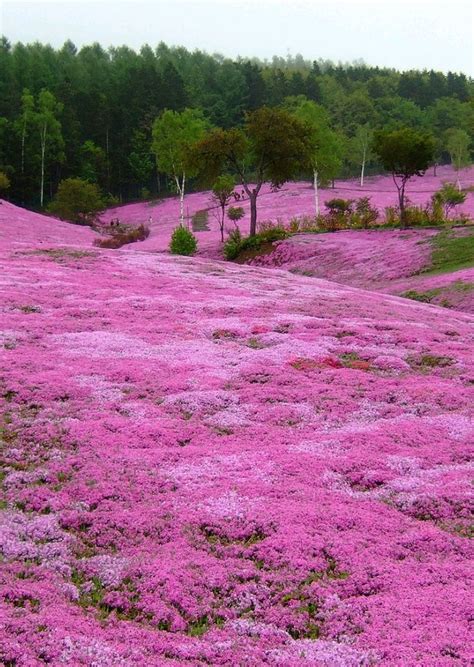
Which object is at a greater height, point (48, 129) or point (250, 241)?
point (48, 129)

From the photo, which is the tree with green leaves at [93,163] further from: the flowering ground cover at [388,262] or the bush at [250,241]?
the flowering ground cover at [388,262]

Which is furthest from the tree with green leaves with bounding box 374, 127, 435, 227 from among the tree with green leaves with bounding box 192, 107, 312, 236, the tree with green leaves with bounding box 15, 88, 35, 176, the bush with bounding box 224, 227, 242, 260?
the tree with green leaves with bounding box 15, 88, 35, 176

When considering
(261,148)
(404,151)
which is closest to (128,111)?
(261,148)

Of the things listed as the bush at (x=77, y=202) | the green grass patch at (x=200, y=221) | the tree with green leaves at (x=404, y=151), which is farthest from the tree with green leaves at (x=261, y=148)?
the bush at (x=77, y=202)

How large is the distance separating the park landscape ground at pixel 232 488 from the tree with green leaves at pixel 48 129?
72.1 m

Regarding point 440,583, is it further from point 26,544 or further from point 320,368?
point 320,368

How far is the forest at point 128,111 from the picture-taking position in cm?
8525

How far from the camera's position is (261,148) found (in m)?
48.1

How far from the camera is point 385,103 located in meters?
125

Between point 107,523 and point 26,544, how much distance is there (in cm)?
88

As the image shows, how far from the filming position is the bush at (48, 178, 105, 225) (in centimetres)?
6919

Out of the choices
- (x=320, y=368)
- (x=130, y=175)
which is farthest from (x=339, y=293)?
(x=130, y=175)

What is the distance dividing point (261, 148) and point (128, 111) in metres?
59.3

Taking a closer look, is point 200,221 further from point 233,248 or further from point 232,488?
point 232,488
